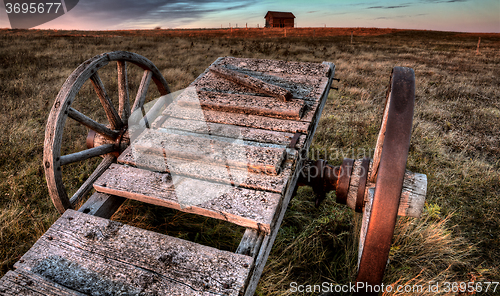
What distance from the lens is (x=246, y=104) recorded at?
2447 millimetres

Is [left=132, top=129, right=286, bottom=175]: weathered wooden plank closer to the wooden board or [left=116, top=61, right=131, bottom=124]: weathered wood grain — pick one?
[left=116, top=61, right=131, bottom=124]: weathered wood grain

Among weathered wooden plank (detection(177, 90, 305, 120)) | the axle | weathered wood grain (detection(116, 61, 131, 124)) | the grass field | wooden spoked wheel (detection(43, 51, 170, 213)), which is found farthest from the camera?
weathered wood grain (detection(116, 61, 131, 124))

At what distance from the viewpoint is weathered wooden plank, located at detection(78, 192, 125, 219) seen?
1719 mm

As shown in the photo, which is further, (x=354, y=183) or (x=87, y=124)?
(x=87, y=124)

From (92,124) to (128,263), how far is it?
136 cm

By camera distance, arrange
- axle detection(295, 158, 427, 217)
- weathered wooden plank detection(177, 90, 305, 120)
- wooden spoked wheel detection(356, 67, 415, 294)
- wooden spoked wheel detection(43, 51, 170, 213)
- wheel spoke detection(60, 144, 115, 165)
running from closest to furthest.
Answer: wooden spoked wheel detection(356, 67, 415, 294) < axle detection(295, 158, 427, 217) < wooden spoked wheel detection(43, 51, 170, 213) < wheel spoke detection(60, 144, 115, 165) < weathered wooden plank detection(177, 90, 305, 120)

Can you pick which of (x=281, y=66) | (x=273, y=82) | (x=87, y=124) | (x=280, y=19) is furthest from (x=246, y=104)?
(x=280, y=19)

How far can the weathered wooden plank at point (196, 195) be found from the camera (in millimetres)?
1521

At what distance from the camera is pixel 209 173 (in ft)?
5.85

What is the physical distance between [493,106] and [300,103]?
5.95 meters

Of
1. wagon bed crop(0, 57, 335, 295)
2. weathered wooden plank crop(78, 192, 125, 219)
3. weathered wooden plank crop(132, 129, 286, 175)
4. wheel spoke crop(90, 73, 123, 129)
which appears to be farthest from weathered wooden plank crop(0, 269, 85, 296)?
wheel spoke crop(90, 73, 123, 129)

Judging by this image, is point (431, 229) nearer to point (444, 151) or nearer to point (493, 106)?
point (444, 151)

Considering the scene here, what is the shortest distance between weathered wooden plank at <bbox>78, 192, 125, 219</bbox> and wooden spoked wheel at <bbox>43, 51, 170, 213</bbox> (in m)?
0.25

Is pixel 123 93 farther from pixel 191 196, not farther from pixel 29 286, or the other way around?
pixel 29 286
